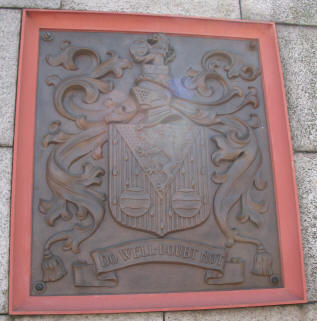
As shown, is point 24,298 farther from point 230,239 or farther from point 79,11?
point 79,11

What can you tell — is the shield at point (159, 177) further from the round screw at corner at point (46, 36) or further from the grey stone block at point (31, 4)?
the grey stone block at point (31, 4)

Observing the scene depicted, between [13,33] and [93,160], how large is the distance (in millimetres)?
1198

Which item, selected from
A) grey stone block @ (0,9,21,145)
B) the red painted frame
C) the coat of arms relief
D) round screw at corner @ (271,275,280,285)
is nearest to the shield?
the coat of arms relief

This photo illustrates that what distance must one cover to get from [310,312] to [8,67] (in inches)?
111

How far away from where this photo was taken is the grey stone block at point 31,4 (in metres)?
3.42

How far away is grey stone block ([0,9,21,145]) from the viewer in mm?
3125

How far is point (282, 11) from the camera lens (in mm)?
3705

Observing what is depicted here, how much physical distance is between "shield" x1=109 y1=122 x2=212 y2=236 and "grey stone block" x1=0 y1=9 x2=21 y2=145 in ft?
2.48

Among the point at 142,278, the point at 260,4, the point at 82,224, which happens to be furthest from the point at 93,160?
the point at 260,4

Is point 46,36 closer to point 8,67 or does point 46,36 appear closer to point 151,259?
point 8,67

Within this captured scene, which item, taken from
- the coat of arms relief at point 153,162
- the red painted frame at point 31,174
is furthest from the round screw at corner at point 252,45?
the coat of arms relief at point 153,162

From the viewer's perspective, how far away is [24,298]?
9.29 ft

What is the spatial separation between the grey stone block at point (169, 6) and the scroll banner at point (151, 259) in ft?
6.20

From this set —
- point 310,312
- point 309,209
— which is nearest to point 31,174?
point 309,209
